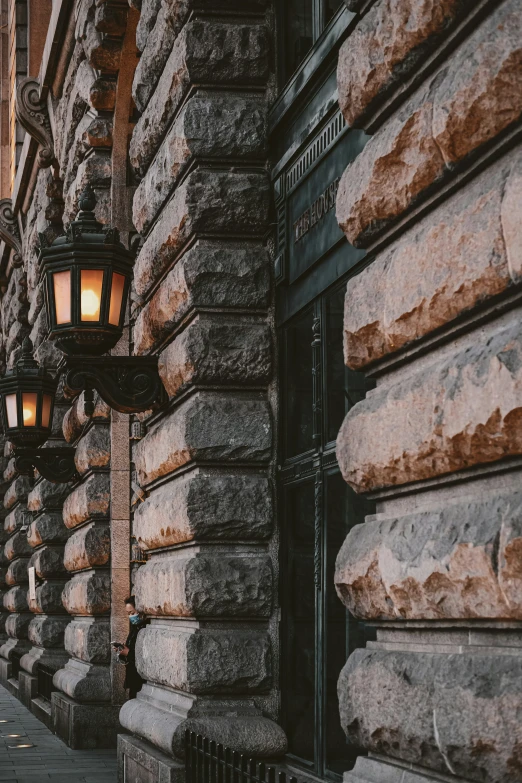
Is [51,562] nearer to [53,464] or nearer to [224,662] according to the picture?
[53,464]

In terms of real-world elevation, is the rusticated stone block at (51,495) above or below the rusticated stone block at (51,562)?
above

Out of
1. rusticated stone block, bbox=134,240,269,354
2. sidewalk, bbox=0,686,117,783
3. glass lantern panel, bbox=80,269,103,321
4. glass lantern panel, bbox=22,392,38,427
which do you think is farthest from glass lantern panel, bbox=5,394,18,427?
rusticated stone block, bbox=134,240,269,354

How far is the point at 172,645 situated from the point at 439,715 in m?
4.19

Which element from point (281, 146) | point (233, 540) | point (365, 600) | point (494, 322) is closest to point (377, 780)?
point (365, 600)

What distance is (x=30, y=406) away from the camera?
42.3ft

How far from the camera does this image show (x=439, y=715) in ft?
13.0

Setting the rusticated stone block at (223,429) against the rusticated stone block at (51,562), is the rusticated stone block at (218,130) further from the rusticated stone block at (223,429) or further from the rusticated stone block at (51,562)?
the rusticated stone block at (51,562)

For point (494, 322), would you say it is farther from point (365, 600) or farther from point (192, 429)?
point (192, 429)

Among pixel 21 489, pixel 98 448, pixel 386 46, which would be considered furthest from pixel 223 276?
pixel 21 489

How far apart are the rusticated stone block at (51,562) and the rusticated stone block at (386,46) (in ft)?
41.4

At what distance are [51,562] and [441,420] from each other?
13409 mm

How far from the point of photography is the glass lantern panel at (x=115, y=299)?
893 centimetres

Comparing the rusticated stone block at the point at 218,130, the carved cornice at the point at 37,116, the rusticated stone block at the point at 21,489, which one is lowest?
the rusticated stone block at the point at 21,489

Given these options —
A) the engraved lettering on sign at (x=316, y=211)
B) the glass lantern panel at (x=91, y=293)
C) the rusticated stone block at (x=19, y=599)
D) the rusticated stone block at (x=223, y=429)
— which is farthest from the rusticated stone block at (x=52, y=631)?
the engraved lettering on sign at (x=316, y=211)
